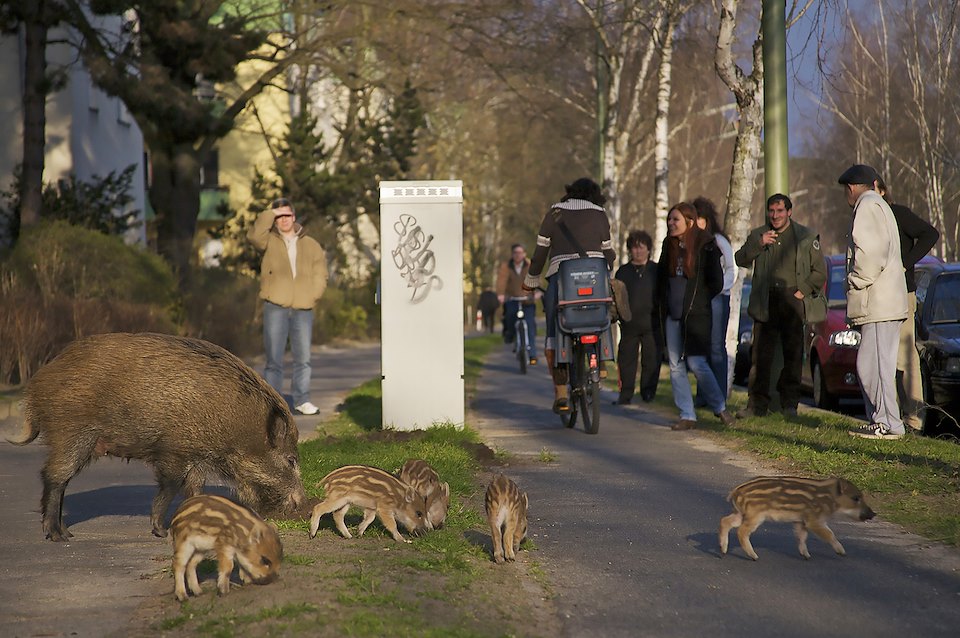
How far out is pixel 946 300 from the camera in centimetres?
1415

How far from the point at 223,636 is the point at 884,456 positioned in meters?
6.12

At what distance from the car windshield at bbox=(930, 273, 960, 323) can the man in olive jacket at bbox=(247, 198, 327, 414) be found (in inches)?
241

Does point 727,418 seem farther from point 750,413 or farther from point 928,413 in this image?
point 928,413

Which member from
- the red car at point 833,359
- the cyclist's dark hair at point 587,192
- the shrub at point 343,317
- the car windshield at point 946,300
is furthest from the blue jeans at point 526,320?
the cyclist's dark hair at point 587,192

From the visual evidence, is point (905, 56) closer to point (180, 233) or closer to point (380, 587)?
point (180, 233)

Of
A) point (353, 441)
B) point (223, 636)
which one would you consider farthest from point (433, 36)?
point (223, 636)

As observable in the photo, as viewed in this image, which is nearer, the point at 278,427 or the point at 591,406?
the point at 278,427

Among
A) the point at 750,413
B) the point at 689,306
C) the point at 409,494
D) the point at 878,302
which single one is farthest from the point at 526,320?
the point at 409,494

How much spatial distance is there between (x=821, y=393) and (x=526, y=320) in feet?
25.3

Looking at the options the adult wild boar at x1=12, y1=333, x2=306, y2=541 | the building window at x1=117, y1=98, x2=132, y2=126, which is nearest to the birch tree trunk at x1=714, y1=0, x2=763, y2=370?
the adult wild boar at x1=12, y1=333, x2=306, y2=541

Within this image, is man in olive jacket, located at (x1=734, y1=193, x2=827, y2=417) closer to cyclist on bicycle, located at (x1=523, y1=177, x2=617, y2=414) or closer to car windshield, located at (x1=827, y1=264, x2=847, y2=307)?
cyclist on bicycle, located at (x1=523, y1=177, x2=617, y2=414)

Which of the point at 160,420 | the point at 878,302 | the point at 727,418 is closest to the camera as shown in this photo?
the point at 160,420

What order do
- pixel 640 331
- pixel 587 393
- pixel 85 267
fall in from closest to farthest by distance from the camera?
pixel 587 393, pixel 640 331, pixel 85 267

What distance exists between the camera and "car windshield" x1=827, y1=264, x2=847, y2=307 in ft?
54.6
